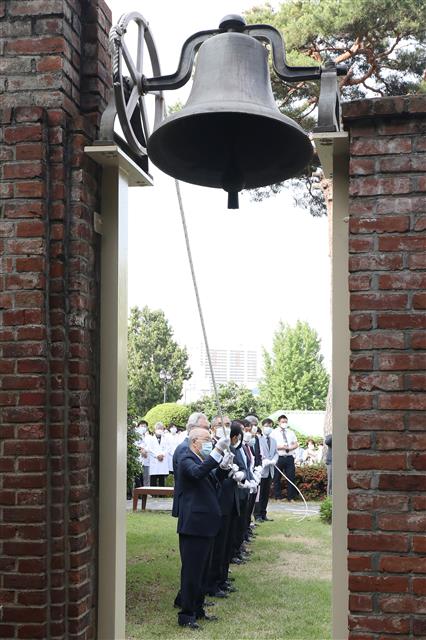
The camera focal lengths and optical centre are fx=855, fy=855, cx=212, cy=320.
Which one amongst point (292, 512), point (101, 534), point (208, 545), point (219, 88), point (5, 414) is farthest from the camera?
point (292, 512)

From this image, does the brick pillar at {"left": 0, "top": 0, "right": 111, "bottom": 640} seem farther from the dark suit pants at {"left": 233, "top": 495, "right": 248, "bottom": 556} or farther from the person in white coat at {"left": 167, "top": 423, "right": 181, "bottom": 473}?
the person in white coat at {"left": 167, "top": 423, "right": 181, "bottom": 473}

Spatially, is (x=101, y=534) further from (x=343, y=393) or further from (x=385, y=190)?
(x=385, y=190)

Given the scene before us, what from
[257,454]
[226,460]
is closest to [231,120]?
[226,460]

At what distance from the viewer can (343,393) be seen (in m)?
3.72

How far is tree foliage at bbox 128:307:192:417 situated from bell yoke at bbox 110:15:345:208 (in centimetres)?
5440

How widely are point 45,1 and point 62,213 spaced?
3.30 ft

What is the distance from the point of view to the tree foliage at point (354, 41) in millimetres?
16062

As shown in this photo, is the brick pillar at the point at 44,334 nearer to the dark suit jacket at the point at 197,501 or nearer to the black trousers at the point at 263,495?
the dark suit jacket at the point at 197,501

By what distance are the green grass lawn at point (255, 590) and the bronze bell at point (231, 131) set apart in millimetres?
5135

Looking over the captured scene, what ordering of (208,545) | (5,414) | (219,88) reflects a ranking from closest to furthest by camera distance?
(219,88) → (5,414) → (208,545)

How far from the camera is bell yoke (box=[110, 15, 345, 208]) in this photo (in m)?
3.52

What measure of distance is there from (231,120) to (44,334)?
4.27ft

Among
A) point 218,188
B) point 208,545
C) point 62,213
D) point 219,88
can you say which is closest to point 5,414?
point 62,213

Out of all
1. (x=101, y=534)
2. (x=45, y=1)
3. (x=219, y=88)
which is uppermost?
(x=45, y=1)
